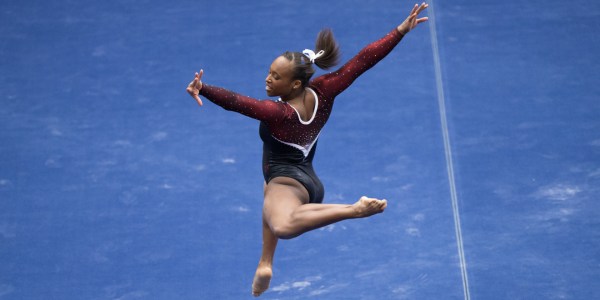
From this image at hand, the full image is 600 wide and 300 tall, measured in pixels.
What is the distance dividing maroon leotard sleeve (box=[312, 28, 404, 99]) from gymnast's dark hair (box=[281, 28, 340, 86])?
0.20 feet

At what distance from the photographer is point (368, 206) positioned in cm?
445

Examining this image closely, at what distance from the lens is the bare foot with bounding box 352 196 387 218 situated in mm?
4426

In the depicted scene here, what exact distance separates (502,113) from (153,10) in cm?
307

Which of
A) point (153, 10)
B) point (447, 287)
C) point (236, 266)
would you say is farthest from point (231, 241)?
point (153, 10)

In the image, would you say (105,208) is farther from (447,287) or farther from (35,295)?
(447,287)

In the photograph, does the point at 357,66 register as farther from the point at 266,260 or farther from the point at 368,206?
the point at 266,260

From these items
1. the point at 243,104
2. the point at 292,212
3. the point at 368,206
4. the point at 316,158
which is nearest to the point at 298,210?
the point at 292,212

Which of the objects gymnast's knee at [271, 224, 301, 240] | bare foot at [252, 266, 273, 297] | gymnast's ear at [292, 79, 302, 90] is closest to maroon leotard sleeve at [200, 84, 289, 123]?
gymnast's ear at [292, 79, 302, 90]

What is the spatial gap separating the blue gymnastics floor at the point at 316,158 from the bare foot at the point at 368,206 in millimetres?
1760

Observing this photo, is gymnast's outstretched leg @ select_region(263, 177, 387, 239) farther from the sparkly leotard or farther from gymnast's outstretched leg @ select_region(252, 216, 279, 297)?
gymnast's outstretched leg @ select_region(252, 216, 279, 297)

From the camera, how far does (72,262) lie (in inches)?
255

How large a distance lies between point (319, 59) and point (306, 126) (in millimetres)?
321

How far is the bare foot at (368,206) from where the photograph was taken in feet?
14.5

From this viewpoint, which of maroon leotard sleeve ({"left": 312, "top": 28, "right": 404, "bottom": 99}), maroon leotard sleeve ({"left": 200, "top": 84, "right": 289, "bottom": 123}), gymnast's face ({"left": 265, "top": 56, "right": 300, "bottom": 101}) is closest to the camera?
maroon leotard sleeve ({"left": 200, "top": 84, "right": 289, "bottom": 123})
